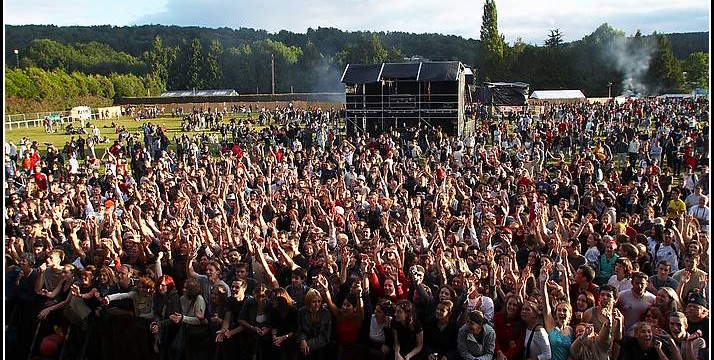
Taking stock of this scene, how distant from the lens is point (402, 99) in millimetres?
30516

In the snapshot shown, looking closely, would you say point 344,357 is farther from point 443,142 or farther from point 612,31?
point 612,31

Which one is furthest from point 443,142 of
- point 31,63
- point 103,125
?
point 31,63

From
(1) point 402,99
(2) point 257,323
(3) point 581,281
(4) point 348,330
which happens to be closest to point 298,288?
(2) point 257,323

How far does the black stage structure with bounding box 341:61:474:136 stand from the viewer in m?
29.2

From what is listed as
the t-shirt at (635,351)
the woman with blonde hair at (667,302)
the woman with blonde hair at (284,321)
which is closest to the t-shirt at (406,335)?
the woman with blonde hair at (284,321)

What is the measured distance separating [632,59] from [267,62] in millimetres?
48454

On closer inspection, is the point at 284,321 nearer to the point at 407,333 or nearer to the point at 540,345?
the point at 407,333

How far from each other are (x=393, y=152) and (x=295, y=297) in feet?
43.0

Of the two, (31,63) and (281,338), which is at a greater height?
(31,63)

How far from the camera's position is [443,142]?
20953mm

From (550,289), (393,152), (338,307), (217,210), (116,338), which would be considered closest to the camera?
(550,289)

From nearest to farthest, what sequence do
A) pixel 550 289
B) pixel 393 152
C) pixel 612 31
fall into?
pixel 550 289 < pixel 393 152 < pixel 612 31

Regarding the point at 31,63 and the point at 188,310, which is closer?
the point at 188,310

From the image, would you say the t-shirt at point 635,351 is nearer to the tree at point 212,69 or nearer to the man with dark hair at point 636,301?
the man with dark hair at point 636,301
